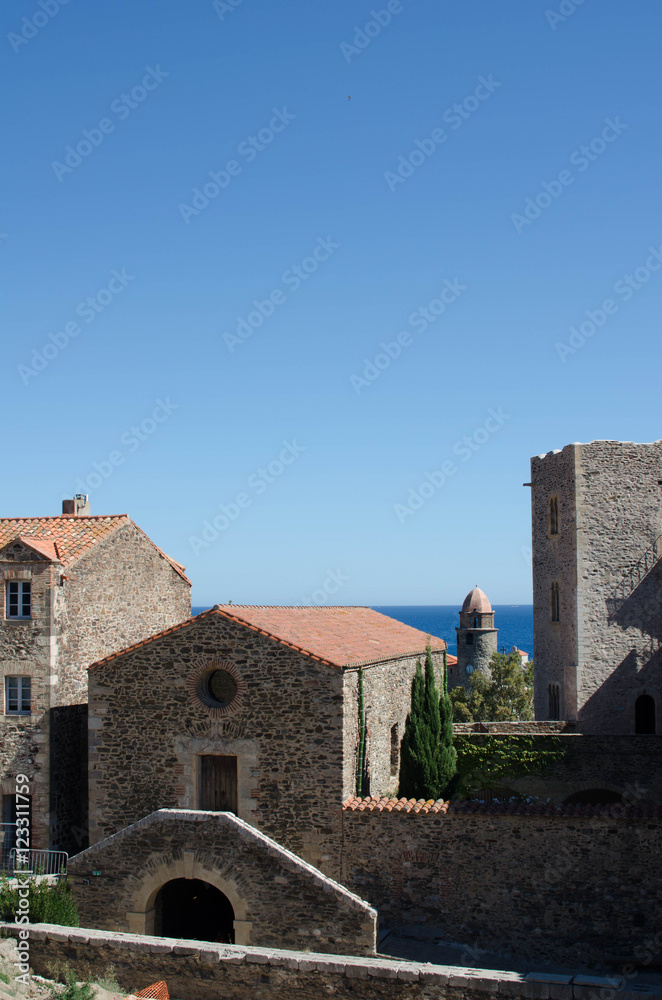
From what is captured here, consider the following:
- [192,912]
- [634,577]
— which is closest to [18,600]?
[192,912]

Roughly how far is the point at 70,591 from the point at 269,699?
7.86 meters

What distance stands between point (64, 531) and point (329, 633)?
9.41 m

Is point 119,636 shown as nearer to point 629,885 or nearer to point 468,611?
point 629,885

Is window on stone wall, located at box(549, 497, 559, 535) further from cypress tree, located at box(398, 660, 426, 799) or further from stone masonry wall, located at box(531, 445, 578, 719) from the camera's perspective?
cypress tree, located at box(398, 660, 426, 799)

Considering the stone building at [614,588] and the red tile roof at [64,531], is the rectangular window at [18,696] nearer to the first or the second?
the red tile roof at [64,531]

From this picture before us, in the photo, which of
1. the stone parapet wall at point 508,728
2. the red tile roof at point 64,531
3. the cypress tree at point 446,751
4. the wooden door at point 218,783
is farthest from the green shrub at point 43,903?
the stone parapet wall at point 508,728

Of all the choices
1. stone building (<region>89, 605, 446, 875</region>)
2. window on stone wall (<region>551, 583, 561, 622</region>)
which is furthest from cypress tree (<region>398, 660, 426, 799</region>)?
window on stone wall (<region>551, 583, 561, 622</region>)

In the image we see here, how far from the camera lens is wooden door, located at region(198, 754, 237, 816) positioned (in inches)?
910

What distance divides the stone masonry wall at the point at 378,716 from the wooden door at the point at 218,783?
3.10 meters

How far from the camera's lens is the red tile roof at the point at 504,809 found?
20.7 meters

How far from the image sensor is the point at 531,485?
121ft

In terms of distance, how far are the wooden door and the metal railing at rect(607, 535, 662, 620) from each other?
52.5ft

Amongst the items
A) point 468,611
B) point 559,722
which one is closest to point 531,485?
point 559,722

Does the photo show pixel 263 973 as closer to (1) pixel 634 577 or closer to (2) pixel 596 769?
(2) pixel 596 769
